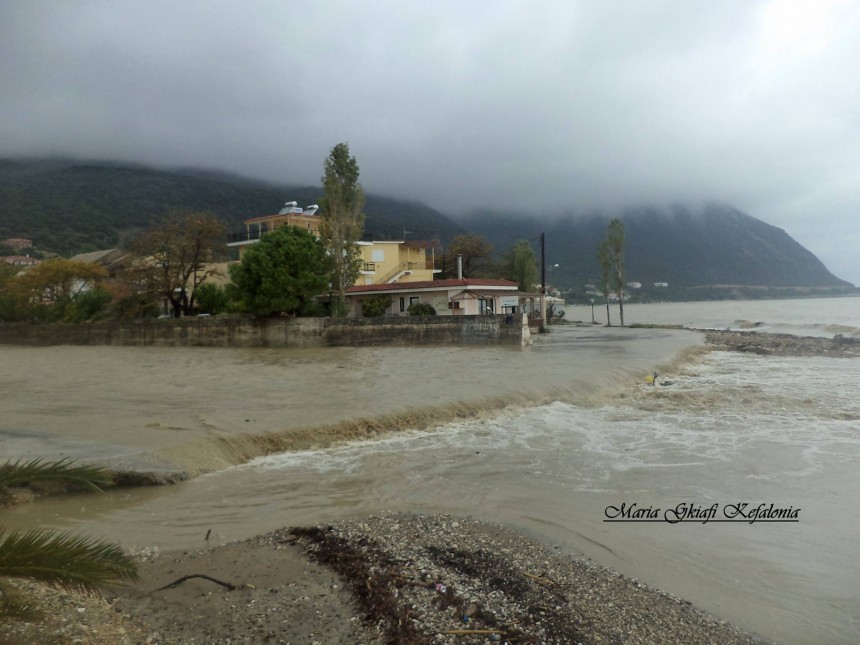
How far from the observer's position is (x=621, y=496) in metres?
9.82

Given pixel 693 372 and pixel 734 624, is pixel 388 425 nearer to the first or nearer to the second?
pixel 734 624

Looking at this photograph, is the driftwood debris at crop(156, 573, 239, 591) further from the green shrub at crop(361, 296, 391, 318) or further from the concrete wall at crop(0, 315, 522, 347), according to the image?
the green shrub at crop(361, 296, 391, 318)

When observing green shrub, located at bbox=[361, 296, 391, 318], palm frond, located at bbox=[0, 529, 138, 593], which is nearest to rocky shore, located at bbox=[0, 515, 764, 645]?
palm frond, located at bbox=[0, 529, 138, 593]

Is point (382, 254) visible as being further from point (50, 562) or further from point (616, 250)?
point (50, 562)

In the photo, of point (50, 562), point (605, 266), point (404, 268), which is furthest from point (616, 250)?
point (50, 562)

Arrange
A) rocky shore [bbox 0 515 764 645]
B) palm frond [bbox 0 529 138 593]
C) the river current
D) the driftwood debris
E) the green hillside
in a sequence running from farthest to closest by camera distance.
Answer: the green hillside → the river current → the driftwood debris → rocky shore [bbox 0 515 764 645] → palm frond [bbox 0 529 138 593]

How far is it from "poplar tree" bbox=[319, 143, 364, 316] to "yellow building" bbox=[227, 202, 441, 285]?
38.3ft

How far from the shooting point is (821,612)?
241 inches

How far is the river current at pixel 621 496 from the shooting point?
6836 millimetres

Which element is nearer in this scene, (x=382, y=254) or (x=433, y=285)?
(x=433, y=285)

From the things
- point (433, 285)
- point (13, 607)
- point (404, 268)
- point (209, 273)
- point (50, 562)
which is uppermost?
point (404, 268)

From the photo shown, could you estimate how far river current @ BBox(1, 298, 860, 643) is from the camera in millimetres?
6836

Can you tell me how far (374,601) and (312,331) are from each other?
1407 inches

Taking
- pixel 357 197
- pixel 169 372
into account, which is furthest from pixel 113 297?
pixel 169 372
